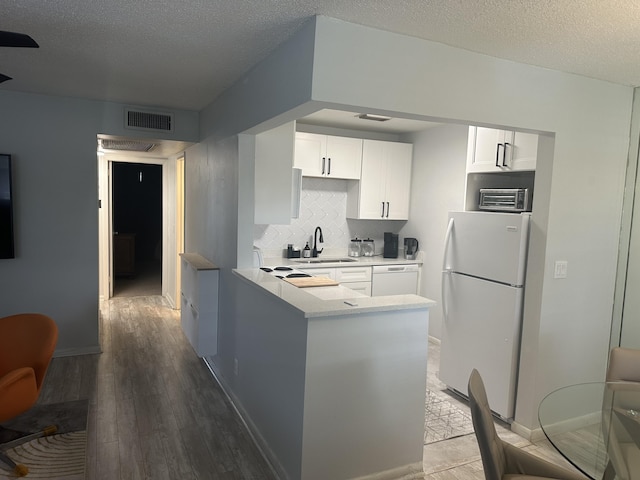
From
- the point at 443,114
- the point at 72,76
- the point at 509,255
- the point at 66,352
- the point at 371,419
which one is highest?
the point at 72,76

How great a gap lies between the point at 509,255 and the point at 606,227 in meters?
0.70

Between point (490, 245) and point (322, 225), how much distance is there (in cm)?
234

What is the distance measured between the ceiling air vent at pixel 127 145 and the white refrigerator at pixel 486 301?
329cm

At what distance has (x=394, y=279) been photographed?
4.97 m

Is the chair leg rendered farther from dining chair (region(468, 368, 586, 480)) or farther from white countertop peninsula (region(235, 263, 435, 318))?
white countertop peninsula (region(235, 263, 435, 318))

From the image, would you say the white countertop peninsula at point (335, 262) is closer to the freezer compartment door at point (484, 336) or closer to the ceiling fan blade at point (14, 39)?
the freezer compartment door at point (484, 336)

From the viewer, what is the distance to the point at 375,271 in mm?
4812

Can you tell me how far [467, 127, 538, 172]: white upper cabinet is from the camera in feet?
10.5

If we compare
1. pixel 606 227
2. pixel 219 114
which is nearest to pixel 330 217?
pixel 219 114

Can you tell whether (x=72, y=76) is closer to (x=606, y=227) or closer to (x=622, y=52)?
(x=622, y=52)

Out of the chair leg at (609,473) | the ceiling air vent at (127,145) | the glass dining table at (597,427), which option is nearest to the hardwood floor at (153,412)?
the glass dining table at (597,427)

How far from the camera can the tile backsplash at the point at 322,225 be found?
16.3ft

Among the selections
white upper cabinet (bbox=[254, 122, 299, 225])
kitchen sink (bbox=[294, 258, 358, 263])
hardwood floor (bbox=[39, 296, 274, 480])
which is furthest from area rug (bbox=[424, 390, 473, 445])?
white upper cabinet (bbox=[254, 122, 299, 225])

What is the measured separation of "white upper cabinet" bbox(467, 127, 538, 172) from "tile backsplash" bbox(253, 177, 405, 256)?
1.93 meters
